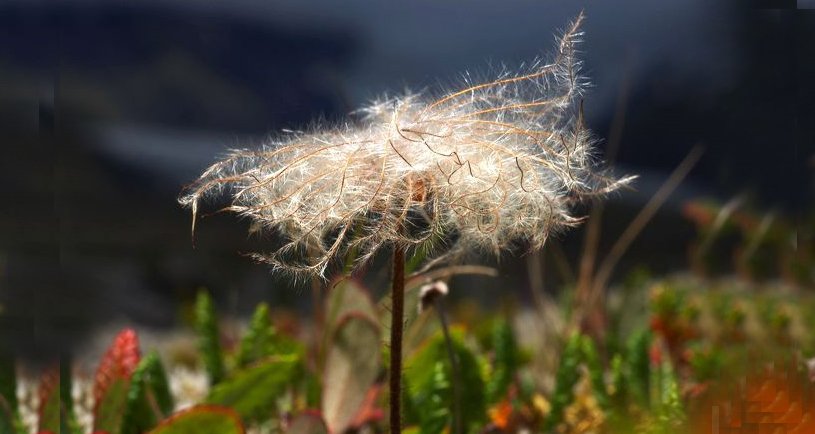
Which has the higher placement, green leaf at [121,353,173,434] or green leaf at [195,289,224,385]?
green leaf at [195,289,224,385]

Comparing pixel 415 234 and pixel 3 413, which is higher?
pixel 415 234

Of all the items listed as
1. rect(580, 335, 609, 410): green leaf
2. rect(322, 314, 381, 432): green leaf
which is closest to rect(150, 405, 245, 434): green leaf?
rect(322, 314, 381, 432): green leaf

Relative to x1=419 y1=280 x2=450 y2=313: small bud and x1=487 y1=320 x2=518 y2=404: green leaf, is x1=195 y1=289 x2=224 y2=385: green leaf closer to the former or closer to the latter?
x1=487 y1=320 x2=518 y2=404: green leaf

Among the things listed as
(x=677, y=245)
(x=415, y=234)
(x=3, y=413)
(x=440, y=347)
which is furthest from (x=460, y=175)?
(x=677, y=245)

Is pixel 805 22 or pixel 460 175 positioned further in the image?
pixel 805 22

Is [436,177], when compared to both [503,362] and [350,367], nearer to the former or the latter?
[350,367]

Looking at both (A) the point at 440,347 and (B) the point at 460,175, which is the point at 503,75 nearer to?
(B) the point at 460,175

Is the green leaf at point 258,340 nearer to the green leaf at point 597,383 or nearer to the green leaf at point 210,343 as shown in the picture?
the green leaf at point 210,343
